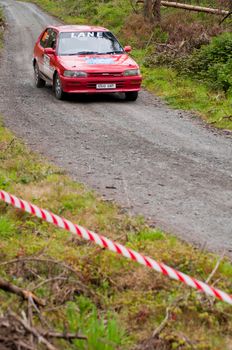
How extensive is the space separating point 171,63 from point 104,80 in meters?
4.76

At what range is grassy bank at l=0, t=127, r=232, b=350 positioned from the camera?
14.6 feet

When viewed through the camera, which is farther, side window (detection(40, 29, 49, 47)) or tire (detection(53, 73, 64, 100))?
side window (detection(40, 29, 49, 47))

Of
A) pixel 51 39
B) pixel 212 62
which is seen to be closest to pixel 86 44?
pixel 51 39

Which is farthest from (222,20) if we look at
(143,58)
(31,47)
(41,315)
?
(41,315)

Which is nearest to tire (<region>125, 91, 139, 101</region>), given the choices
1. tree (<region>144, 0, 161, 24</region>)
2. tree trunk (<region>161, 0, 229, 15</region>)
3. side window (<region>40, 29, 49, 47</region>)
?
side window (<region>40, 29, 49, 47</region>)

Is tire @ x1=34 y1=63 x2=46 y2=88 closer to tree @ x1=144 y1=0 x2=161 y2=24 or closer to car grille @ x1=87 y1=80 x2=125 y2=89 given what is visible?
car grille @ x1=87 y1=80 x2=125 y2=89

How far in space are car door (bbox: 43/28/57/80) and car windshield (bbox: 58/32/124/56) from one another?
0.92ft

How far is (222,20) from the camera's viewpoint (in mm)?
21578

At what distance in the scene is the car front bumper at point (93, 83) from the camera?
14.2 metres

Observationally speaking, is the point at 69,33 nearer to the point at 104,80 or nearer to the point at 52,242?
the point at 104,80

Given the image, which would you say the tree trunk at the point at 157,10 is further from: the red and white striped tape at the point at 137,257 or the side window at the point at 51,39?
the red and white striped tape at the point at 137,257

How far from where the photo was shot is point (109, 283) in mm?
5242

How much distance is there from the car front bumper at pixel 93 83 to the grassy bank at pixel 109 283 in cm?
748

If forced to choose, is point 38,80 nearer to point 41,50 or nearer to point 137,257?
point 41,50
